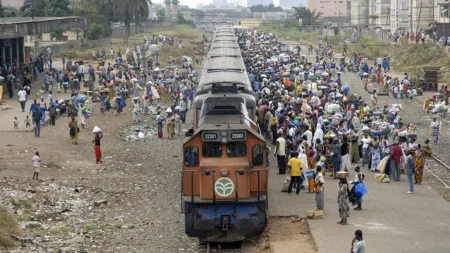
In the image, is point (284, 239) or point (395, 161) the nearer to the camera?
point (284, 239)

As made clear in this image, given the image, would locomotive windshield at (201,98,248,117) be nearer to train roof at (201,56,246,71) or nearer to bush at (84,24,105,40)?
train roof at (201,56,246,71)

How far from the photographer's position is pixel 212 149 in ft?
53.8

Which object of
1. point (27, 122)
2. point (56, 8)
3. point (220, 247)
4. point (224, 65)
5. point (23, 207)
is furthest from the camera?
point (56, 8)

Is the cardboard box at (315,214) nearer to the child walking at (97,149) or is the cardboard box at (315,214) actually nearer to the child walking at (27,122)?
the child walking at (97,149)

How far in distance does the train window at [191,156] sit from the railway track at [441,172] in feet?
30.4

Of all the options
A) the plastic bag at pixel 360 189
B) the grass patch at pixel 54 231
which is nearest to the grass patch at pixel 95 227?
the grass patch at pixel 54 231

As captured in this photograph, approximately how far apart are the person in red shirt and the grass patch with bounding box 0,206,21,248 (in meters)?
9.52

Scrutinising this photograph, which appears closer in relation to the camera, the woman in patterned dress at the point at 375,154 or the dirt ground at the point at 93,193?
the dirt ground at the point at 93,193

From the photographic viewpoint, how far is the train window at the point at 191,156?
16.4 metres

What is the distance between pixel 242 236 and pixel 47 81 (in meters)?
28.8

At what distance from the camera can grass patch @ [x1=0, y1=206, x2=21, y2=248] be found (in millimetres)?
16422

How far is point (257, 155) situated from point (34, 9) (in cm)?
6566

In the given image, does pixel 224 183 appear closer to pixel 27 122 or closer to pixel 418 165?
pixel 418 165

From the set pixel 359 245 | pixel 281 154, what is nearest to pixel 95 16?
pixel 281 154
